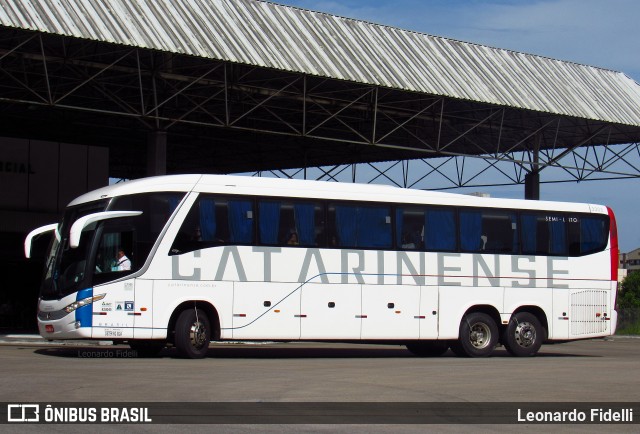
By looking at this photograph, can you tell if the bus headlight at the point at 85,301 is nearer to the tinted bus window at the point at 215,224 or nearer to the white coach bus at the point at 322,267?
the white coach bus at the point at 322,267

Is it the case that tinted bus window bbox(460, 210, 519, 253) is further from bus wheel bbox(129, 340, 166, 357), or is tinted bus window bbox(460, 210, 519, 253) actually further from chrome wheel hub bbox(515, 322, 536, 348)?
bus wheel bbox(129, 340, 166, 357)

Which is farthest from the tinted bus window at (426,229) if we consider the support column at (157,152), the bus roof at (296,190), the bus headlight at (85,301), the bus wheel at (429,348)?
the support column at (157,152)

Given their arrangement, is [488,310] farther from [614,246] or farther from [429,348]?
[614,246]

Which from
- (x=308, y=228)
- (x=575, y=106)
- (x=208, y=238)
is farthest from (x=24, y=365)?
(x=575, y=106)

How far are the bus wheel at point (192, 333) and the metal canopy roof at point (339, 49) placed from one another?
7942 mm

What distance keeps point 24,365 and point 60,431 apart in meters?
7.25

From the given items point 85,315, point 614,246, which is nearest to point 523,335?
point 614,246

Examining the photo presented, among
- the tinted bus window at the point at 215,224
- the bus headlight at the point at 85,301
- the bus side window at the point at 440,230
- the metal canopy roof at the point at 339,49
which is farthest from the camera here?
the metal canopy roof at the point at 339,49

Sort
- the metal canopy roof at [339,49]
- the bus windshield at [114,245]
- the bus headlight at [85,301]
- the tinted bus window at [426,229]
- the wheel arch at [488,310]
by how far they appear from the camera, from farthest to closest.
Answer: the metal canopy roof at [339,49] → the wheel arch at [488,310] → the tinted bus window at [426,229] → the bus windshield at [114,245] → the bus headlight at [85,301]

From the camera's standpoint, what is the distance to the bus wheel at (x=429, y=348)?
2349 centimetres

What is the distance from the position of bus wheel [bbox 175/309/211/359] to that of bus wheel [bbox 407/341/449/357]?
18.8 feet

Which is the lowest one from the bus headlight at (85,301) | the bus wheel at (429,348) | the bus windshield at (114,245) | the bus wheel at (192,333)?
the bus wheel at (429,348)

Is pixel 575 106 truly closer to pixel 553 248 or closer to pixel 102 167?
pixel 553 248

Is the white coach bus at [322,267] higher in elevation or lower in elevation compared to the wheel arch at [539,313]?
higher
